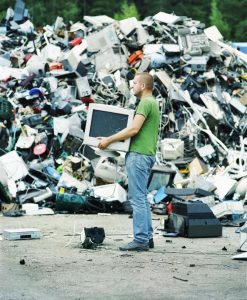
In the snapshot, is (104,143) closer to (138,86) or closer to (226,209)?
(138,86)

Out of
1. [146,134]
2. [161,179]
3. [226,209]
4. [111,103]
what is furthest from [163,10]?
[146,134]

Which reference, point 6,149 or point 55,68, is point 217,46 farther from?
point 6,149

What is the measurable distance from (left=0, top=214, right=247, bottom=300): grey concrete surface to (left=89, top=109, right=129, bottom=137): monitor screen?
4.17 ft

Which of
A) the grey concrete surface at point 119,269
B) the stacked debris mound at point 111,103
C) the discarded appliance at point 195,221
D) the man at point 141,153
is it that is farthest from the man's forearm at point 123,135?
the stacked debris mound at point 111,103

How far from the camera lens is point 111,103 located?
15836 millimetres

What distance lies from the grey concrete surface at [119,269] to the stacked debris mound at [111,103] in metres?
2.87

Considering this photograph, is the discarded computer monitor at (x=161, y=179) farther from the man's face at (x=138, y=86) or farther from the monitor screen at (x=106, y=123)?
the man's face at (x=138, y=86)

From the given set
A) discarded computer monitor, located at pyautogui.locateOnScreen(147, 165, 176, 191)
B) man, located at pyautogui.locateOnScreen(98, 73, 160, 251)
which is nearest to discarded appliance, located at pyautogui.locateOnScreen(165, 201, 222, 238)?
man, located at pyautogui.locateOnScreen(98, 73, 160, 251)

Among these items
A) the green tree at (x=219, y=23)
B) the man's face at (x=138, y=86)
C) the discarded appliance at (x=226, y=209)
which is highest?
the green tree at (x=219, y=23)

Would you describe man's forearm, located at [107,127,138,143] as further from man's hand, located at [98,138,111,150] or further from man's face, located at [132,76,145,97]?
man's face, located at [132,76,145,97]

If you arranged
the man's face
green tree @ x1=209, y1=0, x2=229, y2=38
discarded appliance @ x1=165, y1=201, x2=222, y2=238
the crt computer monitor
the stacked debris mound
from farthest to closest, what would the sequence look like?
green tree @ x1=209, y1=0, x2=229, y2=38 → the stacked debris mound → discarded appliance @ x1=165, y1=201, x2=222, y2=238 → the crt computer monitor → the man's face

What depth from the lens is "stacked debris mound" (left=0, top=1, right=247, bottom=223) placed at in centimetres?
1324

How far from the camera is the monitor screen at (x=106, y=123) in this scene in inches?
354

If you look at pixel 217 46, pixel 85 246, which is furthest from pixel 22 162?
pixel 217 46
